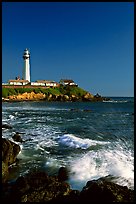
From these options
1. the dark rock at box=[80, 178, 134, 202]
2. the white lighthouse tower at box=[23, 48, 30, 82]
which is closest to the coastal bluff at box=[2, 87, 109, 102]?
the white lighthouse tower at box=[23, 48, 30, 82]

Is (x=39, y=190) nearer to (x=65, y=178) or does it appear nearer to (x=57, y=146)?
(x=65, y=178)

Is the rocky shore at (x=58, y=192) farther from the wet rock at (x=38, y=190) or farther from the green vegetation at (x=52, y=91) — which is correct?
the green vegetation at (x=52, y=91)

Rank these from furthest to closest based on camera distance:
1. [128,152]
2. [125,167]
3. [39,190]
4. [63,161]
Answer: [128,152]
[63,161]
[125,167]
[39,190]

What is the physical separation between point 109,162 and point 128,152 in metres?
1.91

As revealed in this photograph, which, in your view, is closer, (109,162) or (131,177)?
(131,177)

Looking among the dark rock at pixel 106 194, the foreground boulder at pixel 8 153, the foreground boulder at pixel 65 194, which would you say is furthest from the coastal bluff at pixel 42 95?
the dark rock at pixel 106 194

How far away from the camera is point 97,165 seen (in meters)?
7.66

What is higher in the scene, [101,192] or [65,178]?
[101,192]

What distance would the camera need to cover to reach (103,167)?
751 cm

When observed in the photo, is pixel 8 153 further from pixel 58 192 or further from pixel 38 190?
pixel 58 192

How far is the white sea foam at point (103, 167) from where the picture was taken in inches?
257

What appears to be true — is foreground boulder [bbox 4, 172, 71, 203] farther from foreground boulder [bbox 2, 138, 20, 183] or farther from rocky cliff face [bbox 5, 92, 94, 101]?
rocky cliff face [bbox 5, 92, 94, 101]

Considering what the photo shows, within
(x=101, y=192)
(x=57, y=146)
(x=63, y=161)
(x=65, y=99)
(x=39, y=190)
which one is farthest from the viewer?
(x=65, y=99)

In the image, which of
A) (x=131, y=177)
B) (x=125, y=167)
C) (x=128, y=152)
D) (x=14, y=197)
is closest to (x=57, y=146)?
(x=128, y=152)
